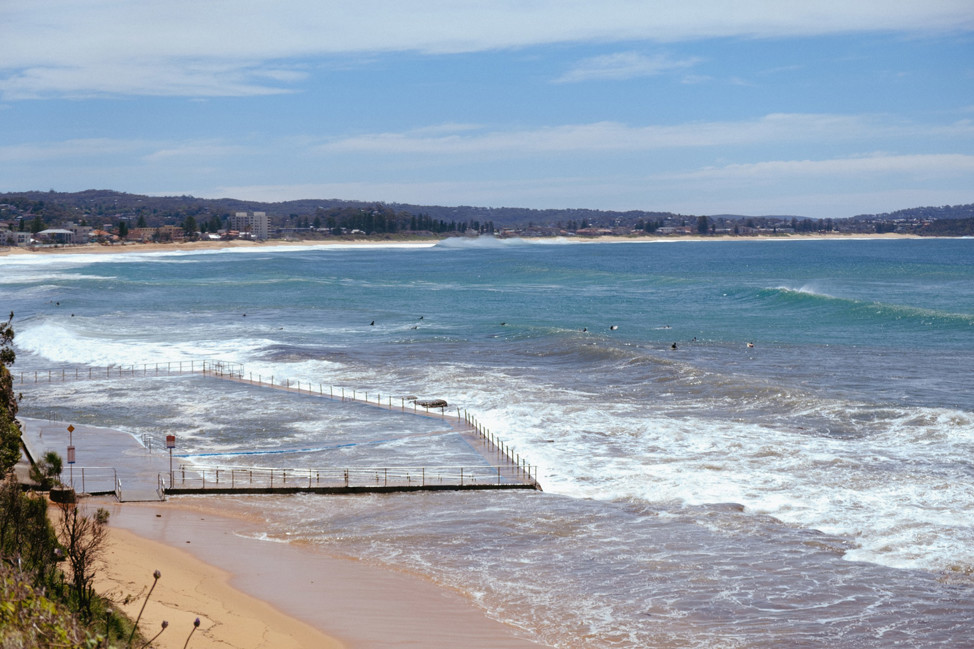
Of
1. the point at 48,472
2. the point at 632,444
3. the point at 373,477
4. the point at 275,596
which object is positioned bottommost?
the point at 275,596

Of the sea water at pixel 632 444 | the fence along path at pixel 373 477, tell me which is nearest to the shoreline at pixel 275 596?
the sea water at pixel 632 444

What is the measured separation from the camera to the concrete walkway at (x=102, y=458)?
23875mm

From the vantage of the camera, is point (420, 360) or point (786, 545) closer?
point (786, 545)

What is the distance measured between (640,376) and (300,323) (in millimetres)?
28274

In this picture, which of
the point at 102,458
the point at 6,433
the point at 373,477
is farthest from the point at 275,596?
the point at 102,458

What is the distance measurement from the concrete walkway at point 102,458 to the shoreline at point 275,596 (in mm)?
3012

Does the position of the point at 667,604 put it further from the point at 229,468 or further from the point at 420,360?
the point at 420,360

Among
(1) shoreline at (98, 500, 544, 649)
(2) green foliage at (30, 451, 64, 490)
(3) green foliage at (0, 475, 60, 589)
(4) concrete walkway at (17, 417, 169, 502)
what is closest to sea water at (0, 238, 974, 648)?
(1) shoreline at (98, 500, 544, 649)

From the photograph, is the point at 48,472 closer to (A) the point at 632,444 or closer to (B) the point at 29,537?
(B) the point at 29,537

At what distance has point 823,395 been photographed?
35.3 metres

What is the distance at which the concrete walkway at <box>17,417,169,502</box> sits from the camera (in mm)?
23875

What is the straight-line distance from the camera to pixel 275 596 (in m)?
17.2

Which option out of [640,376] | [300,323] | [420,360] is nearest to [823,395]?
[640,376]

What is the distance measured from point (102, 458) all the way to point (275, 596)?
1174 centimetres
